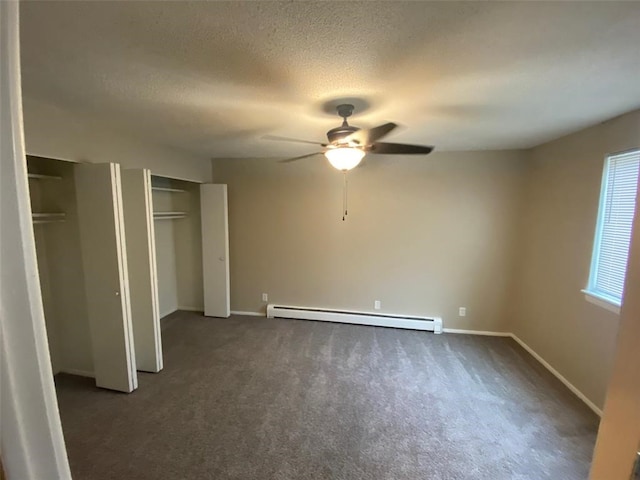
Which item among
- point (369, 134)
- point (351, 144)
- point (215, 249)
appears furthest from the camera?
point (215, 249)

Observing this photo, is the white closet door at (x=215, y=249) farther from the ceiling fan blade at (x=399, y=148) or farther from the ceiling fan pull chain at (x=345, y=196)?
the ceiling fan blade at (x=399, y=148)

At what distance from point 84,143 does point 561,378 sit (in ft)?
16.8

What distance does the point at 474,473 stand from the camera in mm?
2025

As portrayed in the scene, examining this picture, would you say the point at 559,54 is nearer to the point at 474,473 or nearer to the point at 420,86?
Answer: the point at 420,86

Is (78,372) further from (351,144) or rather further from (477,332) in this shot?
(477,332)

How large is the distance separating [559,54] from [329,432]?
9.18 ft

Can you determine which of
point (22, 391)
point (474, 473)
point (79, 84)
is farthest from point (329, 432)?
point (79, 84)

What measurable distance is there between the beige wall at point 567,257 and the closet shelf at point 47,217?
16.3 ft

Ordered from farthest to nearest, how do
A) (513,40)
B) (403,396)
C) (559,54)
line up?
(403,396) → (559,54) → (513,40)

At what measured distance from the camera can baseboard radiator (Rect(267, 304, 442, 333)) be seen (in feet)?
14.0

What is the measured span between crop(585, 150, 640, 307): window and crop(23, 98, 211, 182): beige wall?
448cm

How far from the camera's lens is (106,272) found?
2752 millimetres

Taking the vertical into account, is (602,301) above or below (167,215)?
below

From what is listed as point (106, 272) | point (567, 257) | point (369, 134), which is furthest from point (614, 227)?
point (106, 272)
